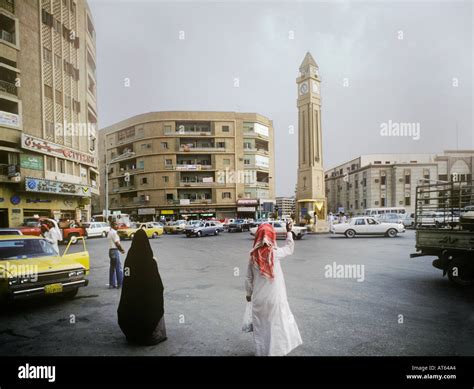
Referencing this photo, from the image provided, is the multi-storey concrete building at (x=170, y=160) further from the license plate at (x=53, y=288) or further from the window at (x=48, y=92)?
the license plate at (x=53, y=288)

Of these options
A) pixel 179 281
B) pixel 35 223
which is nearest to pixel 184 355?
pixel 179 281

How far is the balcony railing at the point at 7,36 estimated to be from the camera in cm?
623

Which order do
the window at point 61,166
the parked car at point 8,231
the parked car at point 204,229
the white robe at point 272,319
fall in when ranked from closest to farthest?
the white robe at point 272,319 → the parked car at point 8,231 → the window at point 61,166 → the parked car at point 204,229

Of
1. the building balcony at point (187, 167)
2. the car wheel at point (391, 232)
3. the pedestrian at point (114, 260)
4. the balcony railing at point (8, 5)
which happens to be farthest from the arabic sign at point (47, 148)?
the car wheel at point (391, 232)

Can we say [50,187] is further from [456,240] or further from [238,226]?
[238,226]

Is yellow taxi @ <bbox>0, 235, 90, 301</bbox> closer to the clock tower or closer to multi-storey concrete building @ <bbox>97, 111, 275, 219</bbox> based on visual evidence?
multi-storey concrete building @ <bbox>97, 111, 275, 219</bbox>

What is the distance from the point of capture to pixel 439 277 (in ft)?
21.9

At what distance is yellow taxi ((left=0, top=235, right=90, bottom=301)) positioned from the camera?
4.41 m

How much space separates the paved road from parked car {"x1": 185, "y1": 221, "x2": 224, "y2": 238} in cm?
1175

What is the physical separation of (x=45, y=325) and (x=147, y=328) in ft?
6.58

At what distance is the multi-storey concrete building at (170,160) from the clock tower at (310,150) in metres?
8.67

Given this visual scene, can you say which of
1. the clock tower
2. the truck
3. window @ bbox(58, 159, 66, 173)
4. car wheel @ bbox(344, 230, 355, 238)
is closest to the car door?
car wheel @ bbox(344, 230, 355, 238)

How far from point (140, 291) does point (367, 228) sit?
18424 millimetres
